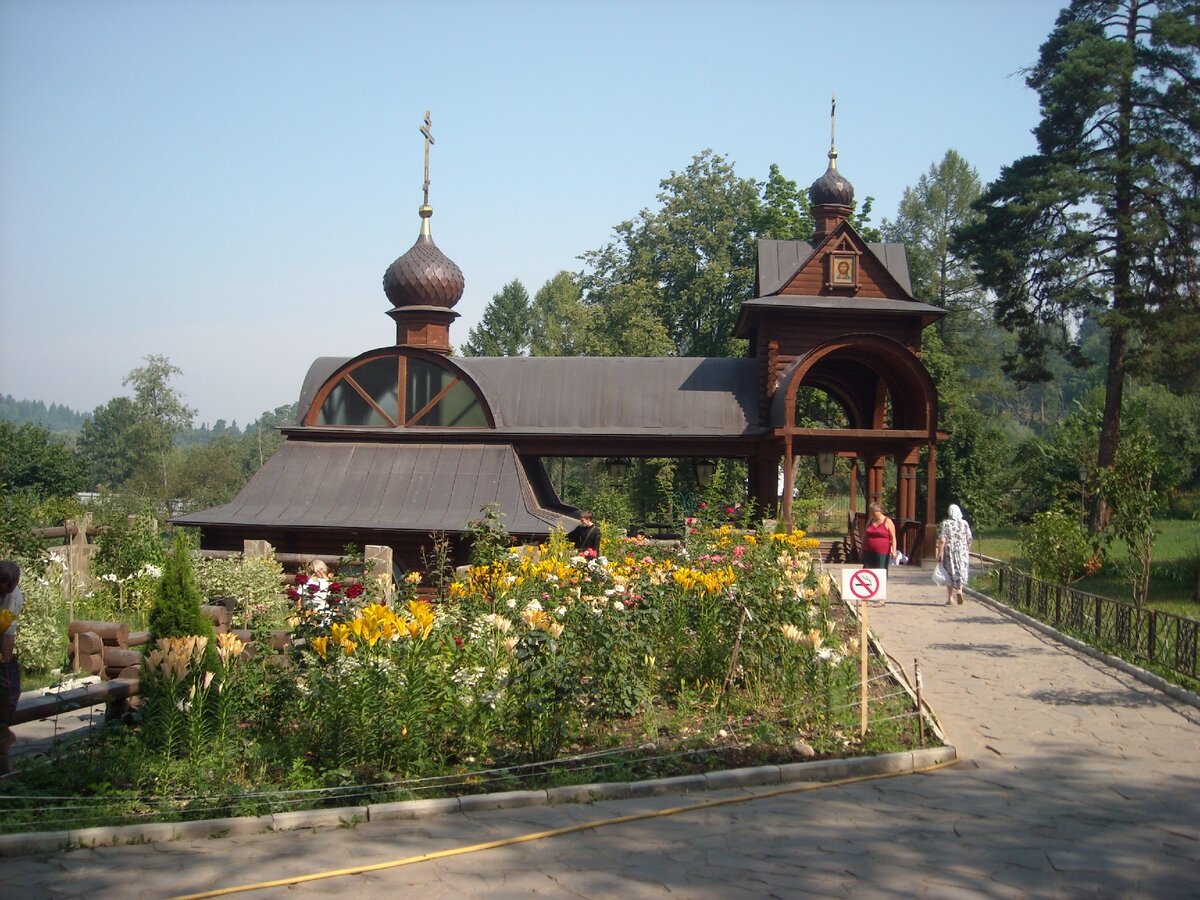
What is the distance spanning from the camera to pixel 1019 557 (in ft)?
79.0

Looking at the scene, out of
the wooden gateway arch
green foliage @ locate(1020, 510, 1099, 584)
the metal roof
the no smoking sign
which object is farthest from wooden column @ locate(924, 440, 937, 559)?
the no smoking sign

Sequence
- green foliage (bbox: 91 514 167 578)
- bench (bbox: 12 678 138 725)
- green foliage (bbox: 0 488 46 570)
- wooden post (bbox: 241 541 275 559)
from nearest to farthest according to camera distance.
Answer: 1. bench (bbox: 12 678 138 725)
2. green foliage (bbox: 0 488 46 570)
3. wooden post (bbox: 241 541 275 559)
4. green foliage (bbox: 91 514 167 578)

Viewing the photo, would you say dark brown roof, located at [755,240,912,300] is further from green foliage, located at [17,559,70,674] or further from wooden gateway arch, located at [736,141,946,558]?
green foliage, located at [17,559,70,674]

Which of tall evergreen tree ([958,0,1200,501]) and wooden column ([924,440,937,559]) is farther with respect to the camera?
tall evergreen tree ([958,0,1200,501])

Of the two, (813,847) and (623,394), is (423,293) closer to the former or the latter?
(623,394)

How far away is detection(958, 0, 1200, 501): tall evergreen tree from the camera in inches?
992

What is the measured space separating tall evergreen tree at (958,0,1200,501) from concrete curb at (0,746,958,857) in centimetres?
2058

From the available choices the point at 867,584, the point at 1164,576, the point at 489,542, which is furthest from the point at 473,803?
the point at 1164,576

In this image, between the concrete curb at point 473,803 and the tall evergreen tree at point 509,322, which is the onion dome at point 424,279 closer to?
the concrete curb at point 473,803

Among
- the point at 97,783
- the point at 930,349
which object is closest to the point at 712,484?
the point at 97,783

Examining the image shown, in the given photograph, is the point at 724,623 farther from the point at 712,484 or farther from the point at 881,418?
the point at 881,418

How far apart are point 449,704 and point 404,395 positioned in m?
13.8

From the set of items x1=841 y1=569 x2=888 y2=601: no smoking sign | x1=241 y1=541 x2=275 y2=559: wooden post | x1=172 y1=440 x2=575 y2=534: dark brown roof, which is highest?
x1=172 y1=440 x2=575 y2=534: dark brown roof

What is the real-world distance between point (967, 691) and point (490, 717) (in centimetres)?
467
